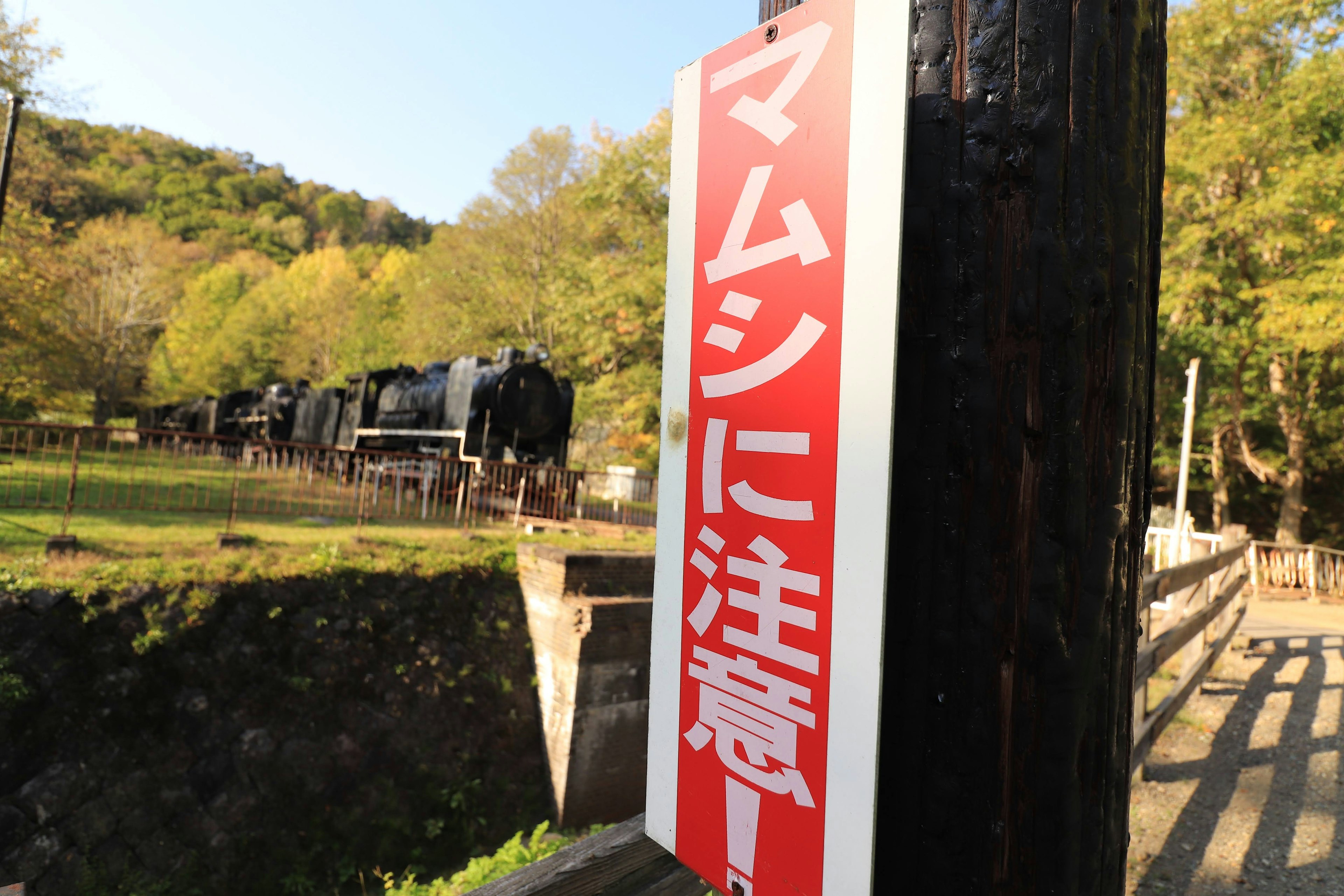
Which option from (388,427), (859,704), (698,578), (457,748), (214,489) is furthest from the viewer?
(388,427)

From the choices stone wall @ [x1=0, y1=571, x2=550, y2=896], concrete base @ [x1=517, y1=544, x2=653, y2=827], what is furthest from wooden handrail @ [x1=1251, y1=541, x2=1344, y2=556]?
stone wall @ [x1=0, y1=571, x2=550, y2=896]

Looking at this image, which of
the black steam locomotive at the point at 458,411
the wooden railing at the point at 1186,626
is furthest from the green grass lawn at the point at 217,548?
the wooden railing at the point at 1186,626

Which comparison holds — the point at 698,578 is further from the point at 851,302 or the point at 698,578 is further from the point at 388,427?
the point at 388,427

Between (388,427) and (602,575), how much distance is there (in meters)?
9.17

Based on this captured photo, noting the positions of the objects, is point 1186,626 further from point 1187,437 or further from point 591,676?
point 1187,437

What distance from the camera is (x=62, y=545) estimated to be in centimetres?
658

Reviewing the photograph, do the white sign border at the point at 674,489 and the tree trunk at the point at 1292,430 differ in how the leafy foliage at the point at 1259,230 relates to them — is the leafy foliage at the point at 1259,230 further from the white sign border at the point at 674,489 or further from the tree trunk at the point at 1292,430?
the white sign border at the point at 674,489

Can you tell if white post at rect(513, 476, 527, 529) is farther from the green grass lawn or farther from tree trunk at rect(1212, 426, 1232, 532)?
tree trunk at rect(1212, 426, 1232, 532)

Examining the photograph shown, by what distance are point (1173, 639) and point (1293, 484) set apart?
2019cm

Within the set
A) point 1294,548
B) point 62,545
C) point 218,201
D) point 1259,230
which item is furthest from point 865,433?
point 218,201

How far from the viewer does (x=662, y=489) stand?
4.35 ft

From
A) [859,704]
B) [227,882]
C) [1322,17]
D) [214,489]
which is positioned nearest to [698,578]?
[859,704]

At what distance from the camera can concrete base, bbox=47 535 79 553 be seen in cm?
652

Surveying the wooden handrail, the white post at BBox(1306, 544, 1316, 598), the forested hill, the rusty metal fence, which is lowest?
the white post at BBox(1306, 544, 1316, 598)
